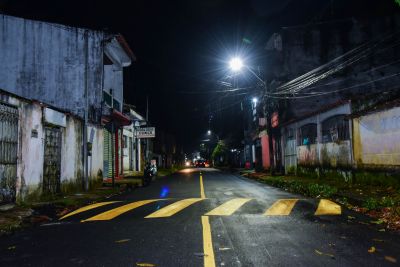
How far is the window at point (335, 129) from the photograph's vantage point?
1803cm

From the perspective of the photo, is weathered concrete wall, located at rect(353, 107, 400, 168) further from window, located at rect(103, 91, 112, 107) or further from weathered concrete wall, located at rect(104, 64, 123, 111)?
weathered concrete wall, located at rect(104, 64, 123, 111)

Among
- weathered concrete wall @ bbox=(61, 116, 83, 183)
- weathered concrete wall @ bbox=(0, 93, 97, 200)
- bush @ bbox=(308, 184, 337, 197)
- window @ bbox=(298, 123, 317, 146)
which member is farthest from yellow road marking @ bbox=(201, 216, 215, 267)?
window @ bbox=(298, 123, 317, 146)

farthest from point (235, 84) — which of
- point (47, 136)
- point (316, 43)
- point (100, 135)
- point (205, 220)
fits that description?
point (205, 220)

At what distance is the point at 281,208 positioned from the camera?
10.0 metres

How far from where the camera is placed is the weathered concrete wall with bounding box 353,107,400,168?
1375 cm

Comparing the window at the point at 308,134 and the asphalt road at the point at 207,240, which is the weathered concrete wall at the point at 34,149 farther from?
the window at the point at 308,134

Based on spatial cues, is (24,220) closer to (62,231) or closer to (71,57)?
(62,231)

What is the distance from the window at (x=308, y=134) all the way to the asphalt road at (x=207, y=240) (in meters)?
13.7

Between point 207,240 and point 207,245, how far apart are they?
12.9 inches

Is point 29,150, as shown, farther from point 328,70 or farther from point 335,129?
point 328,70

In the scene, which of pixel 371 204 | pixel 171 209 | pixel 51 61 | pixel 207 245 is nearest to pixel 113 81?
pixel 51 61

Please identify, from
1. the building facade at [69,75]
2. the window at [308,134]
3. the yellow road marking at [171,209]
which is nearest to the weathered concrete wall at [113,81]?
the building facade at [69,75]

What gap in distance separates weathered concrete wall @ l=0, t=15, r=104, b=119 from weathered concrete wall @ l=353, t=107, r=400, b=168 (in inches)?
509

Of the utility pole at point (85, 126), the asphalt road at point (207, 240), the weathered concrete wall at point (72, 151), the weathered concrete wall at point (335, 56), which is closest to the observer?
the asphalt road at point (207, 240)
